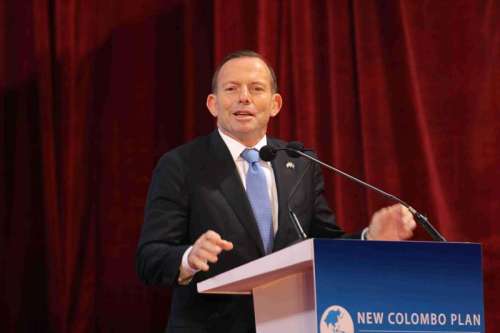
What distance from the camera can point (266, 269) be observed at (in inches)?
62.5

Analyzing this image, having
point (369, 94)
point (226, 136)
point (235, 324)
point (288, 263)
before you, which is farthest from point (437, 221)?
point (288, 263)

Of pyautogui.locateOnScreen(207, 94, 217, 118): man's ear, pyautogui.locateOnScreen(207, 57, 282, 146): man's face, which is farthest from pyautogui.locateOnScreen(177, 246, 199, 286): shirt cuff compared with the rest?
pyautogui.locateOnScreen(207, 94, 217, 118): man's ear

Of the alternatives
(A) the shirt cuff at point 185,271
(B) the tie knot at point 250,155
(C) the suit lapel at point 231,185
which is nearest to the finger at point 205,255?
(A) the shirt cuff at point 185,271

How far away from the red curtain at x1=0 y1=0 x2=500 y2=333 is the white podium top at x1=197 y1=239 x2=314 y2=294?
1.41 metres

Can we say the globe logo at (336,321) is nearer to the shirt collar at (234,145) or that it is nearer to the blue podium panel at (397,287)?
the blue podium panel at (397,287)

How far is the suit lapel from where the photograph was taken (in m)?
2.37

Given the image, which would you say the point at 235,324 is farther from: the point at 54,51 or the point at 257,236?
the point at 54,51

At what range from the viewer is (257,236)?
7.75ft

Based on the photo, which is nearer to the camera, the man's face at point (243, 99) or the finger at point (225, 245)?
the finger at point (225, 245)

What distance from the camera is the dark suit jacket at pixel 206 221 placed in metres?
2.29

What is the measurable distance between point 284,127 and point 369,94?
438mm

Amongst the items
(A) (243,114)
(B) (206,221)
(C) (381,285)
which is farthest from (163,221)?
(C) (381,285)

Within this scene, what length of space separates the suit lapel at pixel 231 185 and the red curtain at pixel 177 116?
79cm

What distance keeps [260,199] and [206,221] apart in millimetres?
188
